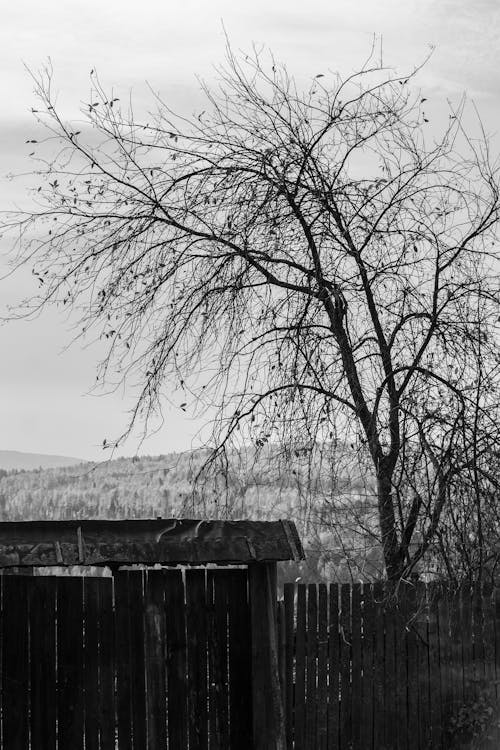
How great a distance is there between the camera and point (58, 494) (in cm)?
10706

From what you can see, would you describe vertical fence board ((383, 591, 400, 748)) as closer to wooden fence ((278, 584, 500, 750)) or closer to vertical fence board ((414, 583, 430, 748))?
wooden fence ((278, 584, 500, 750))

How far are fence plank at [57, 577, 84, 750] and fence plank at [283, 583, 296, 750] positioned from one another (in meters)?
1.91

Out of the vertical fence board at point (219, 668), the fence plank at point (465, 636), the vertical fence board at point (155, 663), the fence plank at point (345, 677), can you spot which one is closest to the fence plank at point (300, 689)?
the fence plank at point (345, 677)

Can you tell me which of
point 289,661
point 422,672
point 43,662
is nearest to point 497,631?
point 422,672

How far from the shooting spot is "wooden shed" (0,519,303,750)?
7535 millimetres

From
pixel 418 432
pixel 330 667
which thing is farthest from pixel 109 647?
pixel 418 432

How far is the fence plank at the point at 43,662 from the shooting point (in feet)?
24.7

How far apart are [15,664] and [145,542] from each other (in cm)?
148

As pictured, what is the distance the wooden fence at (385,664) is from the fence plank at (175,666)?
1.14m

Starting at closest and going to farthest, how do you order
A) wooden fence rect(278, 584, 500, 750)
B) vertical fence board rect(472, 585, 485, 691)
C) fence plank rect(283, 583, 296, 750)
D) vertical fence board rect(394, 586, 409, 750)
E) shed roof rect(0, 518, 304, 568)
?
shed roof rect(0, 518, 304, 568) → fence plank rect(283, 583, 296, 750) → wooden fence rect(278, 584, 500, 750) → vertical fence board rect(394, 586, 409, 750) → vertical fence board rect(472, 585, 485, 691)

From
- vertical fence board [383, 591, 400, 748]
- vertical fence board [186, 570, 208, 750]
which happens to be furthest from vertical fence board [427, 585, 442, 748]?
vertical fence board [186, 570, 208, 750]

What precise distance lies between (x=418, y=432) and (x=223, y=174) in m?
3.06

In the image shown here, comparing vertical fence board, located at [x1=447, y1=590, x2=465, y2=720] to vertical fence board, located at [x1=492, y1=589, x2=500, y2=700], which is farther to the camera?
vertical fence board, located at [x1=492, y1=589, x2=500, y2=700]

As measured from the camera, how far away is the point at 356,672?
9.01m
